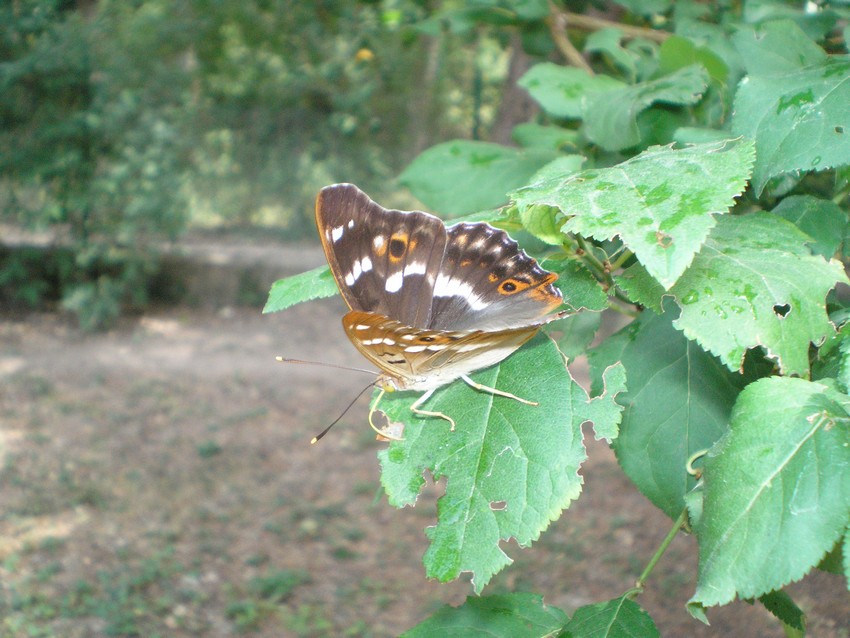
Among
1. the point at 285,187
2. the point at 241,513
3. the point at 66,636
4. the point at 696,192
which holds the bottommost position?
the point at 285,187

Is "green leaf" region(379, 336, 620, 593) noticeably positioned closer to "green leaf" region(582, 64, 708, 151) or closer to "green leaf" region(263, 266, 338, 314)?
"green leaf" region(263, 266, 338, 314)

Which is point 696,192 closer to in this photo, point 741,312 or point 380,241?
point 741,312

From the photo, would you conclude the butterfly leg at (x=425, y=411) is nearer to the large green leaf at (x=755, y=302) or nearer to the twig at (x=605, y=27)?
the large green leaf at (x=755, y=302)

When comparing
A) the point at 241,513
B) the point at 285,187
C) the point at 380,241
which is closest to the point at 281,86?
the point at 285,187

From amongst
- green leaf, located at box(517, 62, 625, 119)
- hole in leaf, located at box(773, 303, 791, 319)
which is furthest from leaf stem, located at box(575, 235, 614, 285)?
green leaf, located at box(517, 62, 625, 119)

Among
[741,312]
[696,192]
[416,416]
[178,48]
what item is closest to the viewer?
[696,192]
